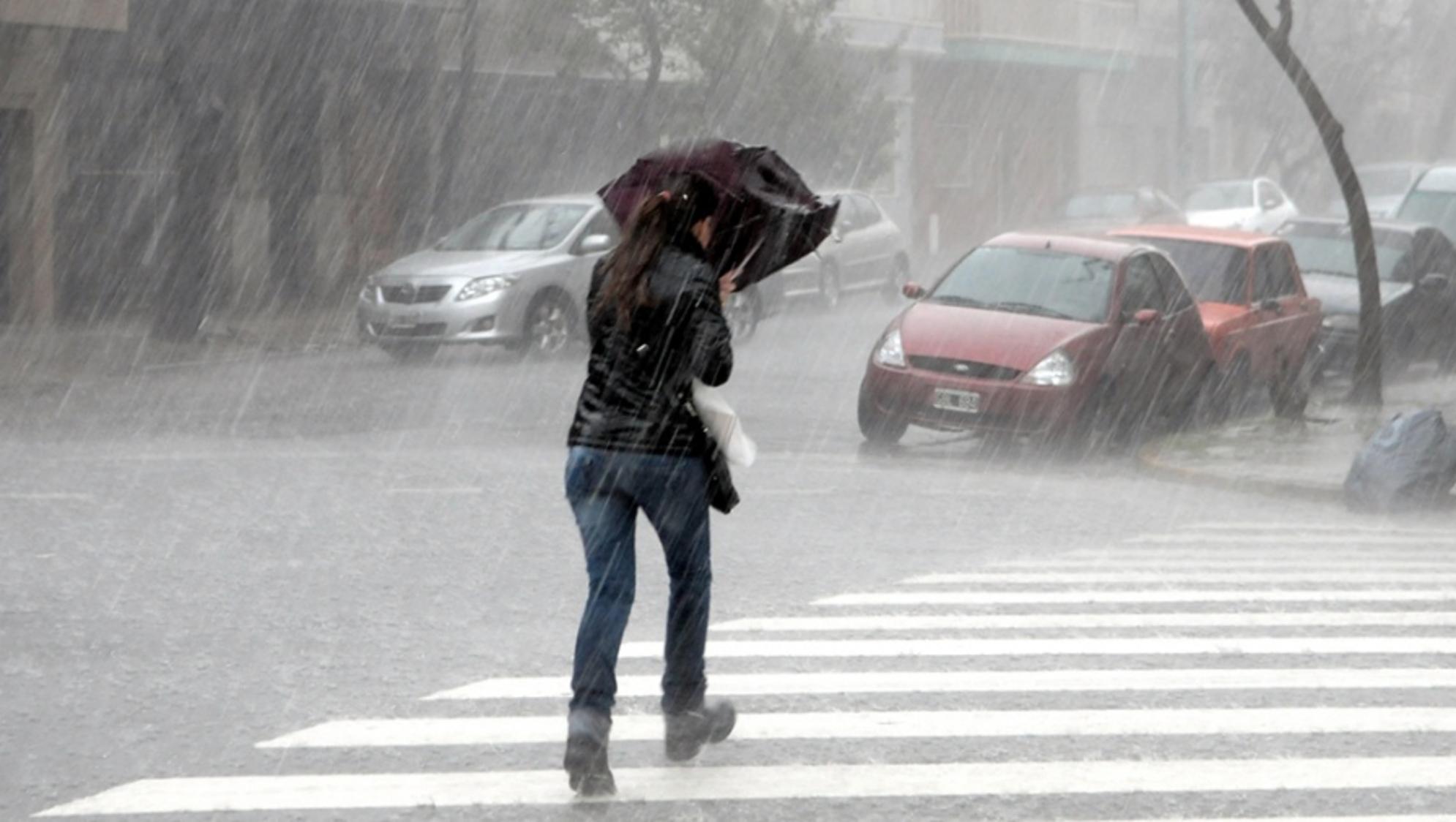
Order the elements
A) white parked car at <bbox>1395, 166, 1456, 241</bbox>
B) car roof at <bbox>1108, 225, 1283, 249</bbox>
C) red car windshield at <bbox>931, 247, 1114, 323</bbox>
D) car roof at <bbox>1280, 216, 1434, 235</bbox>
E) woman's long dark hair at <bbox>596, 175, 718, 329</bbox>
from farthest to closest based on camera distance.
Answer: white parked car at <bbox>1395, 166, 1456, 241</bbox> → car roof at <bbox>1280, 216, 1434, 235</bbox> → car roof at <bbox>1108, 225, 1283, 249</bbox> → red car windshield at <bbox>931, 247, 1114, 323</bbox> → woman's long dark hair at <bbox>596, 175, 718, 329</bbox>

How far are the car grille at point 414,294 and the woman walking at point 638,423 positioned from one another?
16.3 metres

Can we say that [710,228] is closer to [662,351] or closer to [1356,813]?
[662,351]

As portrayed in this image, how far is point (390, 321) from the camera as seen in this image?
22516mm

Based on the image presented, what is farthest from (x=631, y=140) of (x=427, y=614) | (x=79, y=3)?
(x=427, y=614)

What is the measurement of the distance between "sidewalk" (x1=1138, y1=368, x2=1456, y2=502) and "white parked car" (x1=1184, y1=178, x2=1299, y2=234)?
807 inches

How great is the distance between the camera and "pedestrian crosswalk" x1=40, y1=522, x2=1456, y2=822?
20.7 feet

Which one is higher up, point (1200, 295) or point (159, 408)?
point (1200, 295)

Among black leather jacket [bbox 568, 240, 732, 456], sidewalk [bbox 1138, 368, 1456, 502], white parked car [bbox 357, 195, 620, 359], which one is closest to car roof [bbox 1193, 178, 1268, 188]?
white parked car [bbox 357, 195, 620, 359]

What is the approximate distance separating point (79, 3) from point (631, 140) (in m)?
11.5

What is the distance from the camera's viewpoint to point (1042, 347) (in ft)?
51.3

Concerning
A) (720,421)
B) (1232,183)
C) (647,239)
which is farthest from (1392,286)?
(1232,183)

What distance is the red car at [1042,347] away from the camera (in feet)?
50.7

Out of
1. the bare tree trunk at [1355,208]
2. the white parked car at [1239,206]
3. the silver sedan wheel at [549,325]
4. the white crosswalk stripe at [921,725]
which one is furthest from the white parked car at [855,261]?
the white crosswalk stripe at [921,725]

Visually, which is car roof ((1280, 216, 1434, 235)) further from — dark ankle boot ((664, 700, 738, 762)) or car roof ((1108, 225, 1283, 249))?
dark ankle boot ((664, 700, 738, 762))
